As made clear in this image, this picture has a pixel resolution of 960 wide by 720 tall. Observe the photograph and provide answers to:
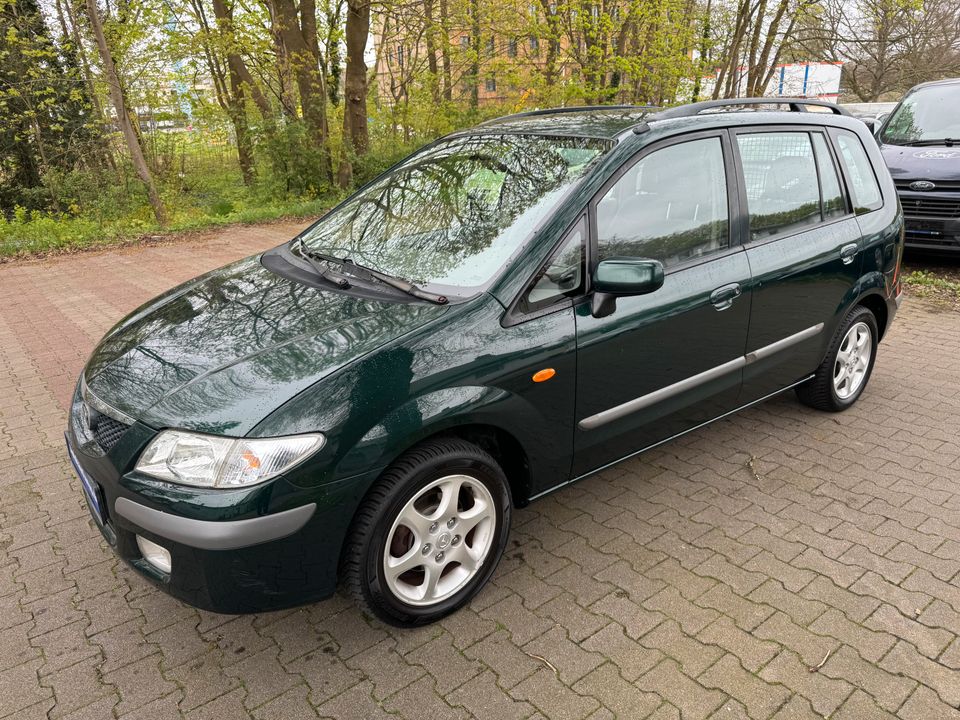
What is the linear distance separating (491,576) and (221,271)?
2.12m

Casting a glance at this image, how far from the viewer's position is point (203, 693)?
2.42 metres

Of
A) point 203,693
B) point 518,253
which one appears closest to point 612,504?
point 518,253

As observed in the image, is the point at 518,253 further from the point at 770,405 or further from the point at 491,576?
the point at 770,405

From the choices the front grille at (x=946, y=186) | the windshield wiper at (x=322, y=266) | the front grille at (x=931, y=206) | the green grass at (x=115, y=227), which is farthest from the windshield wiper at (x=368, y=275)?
the green grass at (x=115, y=227)

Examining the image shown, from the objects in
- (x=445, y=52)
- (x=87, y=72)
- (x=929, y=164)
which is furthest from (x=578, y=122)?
(x=87, y=72)

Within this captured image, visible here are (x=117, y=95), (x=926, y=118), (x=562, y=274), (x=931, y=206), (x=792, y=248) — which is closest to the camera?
(x=562, y=274)

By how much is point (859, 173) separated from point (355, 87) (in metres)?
11.4

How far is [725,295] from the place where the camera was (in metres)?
3.34

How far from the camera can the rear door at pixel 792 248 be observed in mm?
3543

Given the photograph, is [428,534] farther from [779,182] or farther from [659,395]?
[779,182]

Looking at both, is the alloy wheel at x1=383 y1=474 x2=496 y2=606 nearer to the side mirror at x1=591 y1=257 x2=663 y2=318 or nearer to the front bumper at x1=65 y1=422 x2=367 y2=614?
the front bumper at x1=65 y1=422 x2=367 y2=614

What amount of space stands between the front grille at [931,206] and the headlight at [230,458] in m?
7.58

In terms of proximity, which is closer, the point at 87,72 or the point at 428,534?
the point at 428,534

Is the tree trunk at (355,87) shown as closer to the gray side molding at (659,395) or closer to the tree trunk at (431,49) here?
the tree trunk at (431,49)
